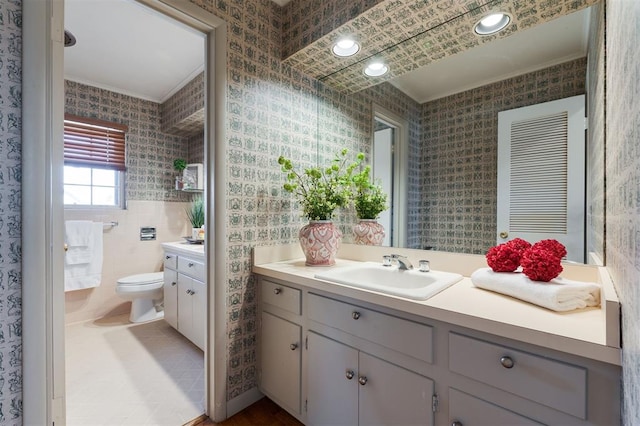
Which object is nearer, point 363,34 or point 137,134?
point 363,34

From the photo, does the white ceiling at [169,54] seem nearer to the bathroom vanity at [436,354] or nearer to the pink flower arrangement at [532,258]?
the pink flower arrangement at [532,258]

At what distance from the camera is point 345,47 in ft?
5.55

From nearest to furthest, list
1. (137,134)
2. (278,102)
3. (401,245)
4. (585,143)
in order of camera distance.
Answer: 1. (585,143)
2. (401,245)
3. (278,102)
4. (137,134)

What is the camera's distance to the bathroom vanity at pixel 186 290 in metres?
2.21

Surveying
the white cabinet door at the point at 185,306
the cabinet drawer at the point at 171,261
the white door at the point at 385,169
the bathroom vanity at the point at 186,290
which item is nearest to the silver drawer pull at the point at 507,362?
the white door at the point at 385,169

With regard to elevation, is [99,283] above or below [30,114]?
below

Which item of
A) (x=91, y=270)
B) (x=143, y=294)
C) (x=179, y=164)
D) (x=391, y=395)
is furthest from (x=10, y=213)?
(x=179, y=164)

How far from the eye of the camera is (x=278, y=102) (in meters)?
1.80

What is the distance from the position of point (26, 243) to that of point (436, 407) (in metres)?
1.58

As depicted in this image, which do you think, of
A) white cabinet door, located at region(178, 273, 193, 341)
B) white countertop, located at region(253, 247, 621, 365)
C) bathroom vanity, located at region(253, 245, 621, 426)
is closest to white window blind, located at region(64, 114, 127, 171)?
white cabinet door, located at region(178, 273, 193, 341)

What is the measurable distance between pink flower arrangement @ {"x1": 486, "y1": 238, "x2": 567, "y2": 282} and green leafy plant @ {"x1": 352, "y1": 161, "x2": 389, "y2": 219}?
2.53ft

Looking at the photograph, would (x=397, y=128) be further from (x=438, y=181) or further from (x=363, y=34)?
(x=363, y=34)

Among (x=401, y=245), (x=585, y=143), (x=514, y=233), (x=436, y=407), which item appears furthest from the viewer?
(x=401, y=245)

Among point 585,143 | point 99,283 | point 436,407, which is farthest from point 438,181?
point 99,283
